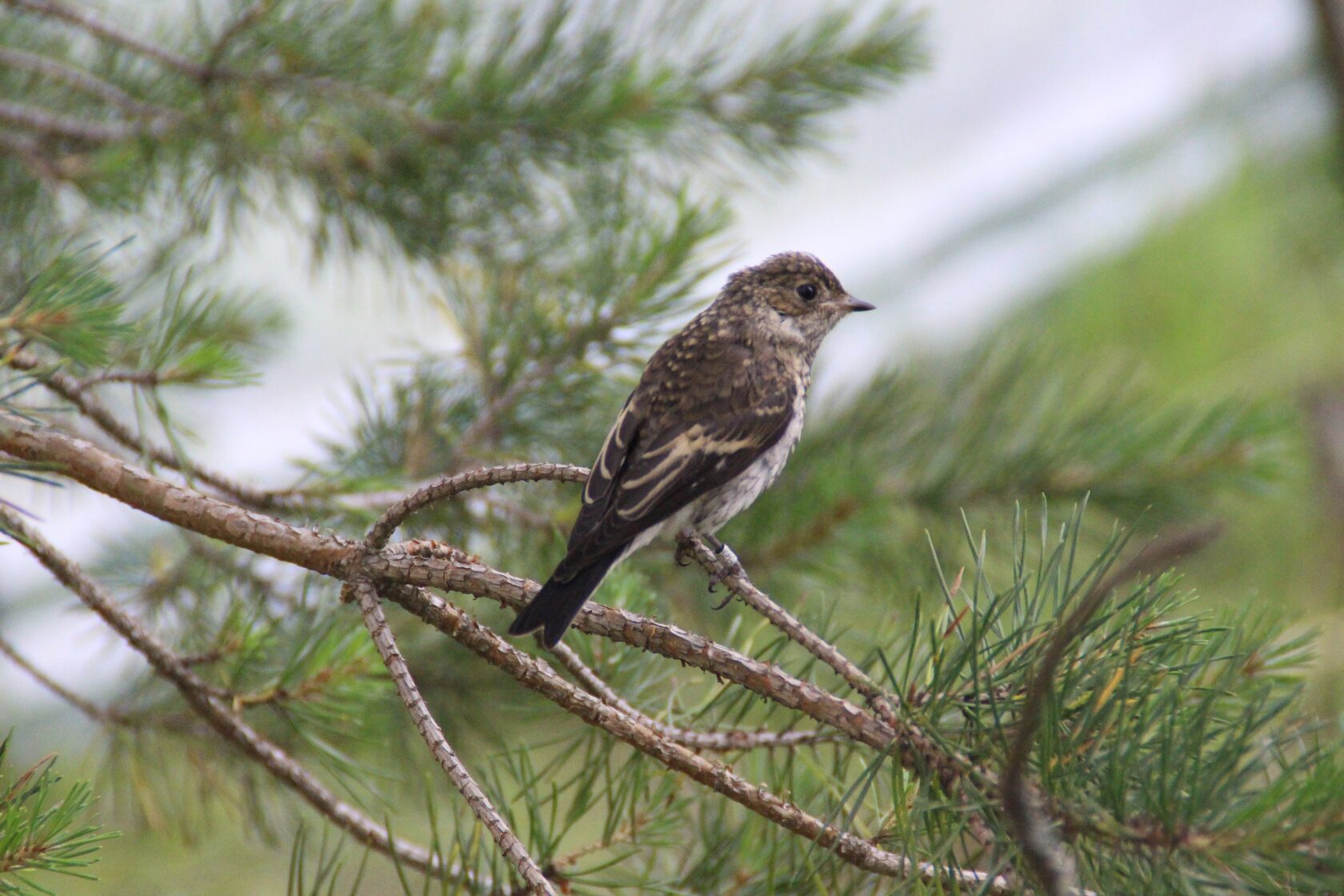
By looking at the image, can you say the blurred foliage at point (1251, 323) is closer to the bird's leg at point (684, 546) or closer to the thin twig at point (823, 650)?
the bird's leg at point (684, 546)

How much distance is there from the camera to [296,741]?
1.72m

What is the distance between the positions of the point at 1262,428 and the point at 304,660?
1.69m

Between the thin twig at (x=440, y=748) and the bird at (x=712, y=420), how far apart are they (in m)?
0.34

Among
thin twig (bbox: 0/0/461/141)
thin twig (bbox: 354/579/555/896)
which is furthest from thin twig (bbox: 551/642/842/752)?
thin twig (bbox: 0/0/461/141)

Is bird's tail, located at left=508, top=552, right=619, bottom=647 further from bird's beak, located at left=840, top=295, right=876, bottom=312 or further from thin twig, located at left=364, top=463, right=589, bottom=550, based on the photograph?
bird's beak, located at left=840, top=295, right=876, bottom=312

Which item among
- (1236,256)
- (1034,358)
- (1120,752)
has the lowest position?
(1120,752)

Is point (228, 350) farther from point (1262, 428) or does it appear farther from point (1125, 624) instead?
point (1262, 428)

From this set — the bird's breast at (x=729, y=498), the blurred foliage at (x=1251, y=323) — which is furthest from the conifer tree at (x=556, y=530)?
the blurred foliage at (x=1251, y=323)

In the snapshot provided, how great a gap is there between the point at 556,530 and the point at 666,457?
233 mm

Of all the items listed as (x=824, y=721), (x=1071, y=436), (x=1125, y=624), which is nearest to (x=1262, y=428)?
(x=1071, y=436)

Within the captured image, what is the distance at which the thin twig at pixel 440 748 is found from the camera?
887 millimetres

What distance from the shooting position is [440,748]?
0.92m

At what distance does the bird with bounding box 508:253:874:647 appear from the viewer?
5.20 feet

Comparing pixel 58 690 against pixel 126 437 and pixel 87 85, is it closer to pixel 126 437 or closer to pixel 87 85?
pixel 126 437
